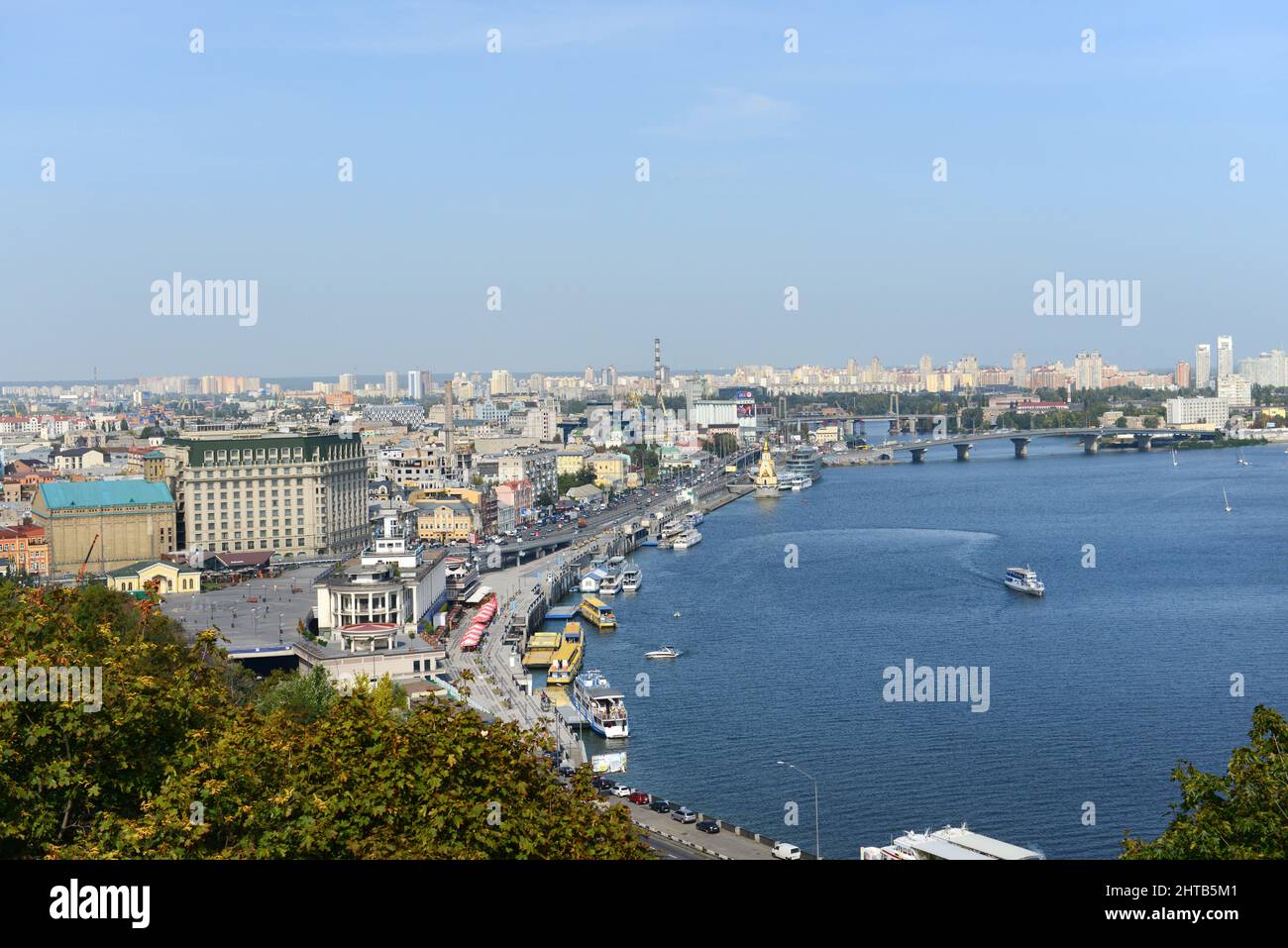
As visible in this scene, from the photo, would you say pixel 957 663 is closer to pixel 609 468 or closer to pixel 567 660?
pixel 567 660

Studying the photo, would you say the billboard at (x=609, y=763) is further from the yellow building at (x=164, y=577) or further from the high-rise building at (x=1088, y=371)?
the high-rise building at (x=1088, y=371)

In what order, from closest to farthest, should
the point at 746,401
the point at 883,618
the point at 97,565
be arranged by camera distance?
the point at 883,618
the point at 97,565
the point at 746,401

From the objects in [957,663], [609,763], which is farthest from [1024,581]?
[609,763]

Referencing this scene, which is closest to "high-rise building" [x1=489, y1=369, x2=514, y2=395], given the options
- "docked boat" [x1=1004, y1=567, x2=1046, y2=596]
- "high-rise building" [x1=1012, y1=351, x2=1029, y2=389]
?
"high-rise building" [x1=1012, y1=351, x2=1029, y2=389]
